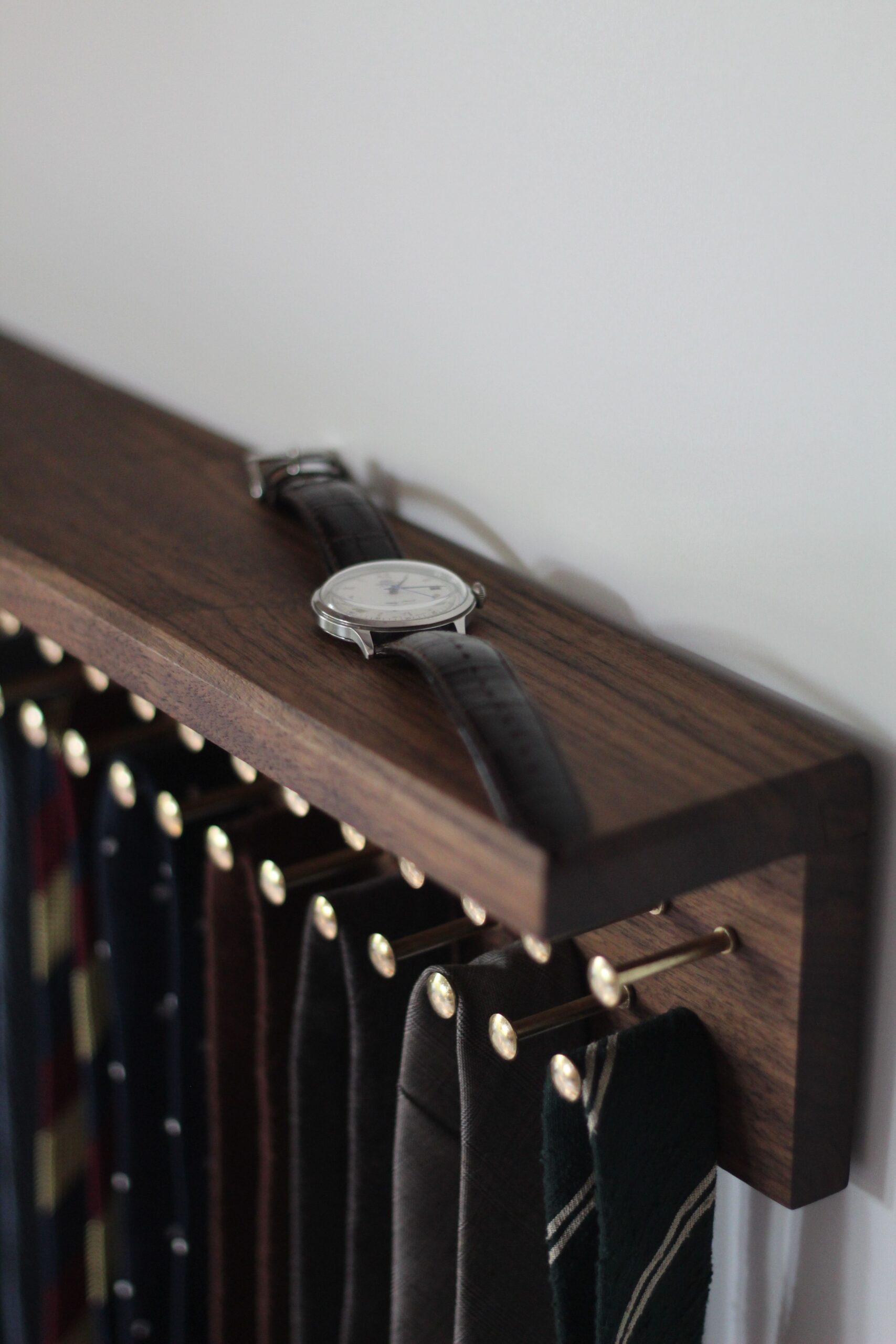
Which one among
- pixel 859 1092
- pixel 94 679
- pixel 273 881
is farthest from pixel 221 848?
pixel 859 1092

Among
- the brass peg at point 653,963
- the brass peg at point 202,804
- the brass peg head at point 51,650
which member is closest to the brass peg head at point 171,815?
the brass peg at point 202,804

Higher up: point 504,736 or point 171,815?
point 504,736

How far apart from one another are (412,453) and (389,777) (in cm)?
20

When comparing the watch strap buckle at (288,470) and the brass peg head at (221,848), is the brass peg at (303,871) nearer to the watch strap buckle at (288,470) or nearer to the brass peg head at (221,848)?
the brass peg head at (221,848)

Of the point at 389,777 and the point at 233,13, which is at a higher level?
the point at 233,13

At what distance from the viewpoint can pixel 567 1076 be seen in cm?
39

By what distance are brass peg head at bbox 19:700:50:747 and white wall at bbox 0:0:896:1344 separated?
152 millimetres

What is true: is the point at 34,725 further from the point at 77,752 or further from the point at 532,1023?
the point at 532,1023

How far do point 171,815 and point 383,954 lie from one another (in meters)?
0.13

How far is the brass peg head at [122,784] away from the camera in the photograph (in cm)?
56

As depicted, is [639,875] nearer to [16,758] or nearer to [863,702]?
[863,702]

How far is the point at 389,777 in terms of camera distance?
1.18 ft

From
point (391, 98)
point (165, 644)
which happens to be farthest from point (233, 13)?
point (165, 644)

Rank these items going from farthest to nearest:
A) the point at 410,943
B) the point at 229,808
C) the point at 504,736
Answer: the point at 229,808 < the point at 410,943 < the point at 504,736
